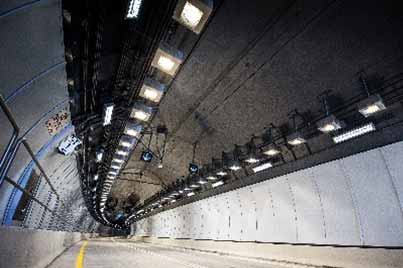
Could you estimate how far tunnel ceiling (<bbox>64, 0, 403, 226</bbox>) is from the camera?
24.9ft

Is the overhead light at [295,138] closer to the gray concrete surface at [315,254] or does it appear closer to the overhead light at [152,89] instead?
the gray concrete surface at [315,254]

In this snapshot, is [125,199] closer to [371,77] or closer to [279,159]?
[279,159]

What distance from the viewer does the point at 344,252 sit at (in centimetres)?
1141

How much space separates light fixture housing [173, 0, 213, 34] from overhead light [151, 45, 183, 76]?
118cm

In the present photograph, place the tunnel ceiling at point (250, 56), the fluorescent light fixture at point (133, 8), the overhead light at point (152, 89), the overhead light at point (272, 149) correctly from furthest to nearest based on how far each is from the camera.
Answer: the overhead light at point (272, 149), the overhead light at point (152, 89), the tunnel ceiling at point (250, 56), the fluorescent light fixture at point (133, 8)

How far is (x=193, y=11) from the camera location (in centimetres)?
535

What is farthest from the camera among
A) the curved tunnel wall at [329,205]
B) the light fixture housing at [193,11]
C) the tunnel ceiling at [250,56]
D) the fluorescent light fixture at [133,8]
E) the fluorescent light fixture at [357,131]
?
the curved tunnel wall at [329,205]

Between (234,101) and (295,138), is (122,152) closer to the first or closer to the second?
(234,101)

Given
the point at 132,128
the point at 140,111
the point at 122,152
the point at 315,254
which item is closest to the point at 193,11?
the point at 140,111

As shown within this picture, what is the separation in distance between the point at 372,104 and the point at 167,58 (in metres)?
6.58

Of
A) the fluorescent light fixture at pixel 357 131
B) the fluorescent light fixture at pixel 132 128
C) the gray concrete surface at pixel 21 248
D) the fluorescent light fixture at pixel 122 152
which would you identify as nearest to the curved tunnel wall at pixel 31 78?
the gray concrete surface at pixel 21 248

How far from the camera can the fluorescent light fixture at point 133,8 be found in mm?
5461

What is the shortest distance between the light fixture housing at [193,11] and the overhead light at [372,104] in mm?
6157

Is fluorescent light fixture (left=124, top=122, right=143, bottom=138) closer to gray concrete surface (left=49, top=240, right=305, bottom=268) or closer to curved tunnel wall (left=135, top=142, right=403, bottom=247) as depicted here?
gray concrete surface (left=49, top=240, right=305, bottom=268)
